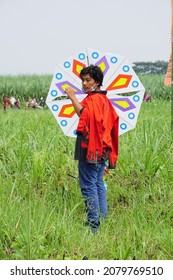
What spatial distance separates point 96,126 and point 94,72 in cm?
34

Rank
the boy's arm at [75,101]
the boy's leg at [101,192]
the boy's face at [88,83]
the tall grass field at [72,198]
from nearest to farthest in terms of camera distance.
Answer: the tall grass field at [72,198] < the boy's arm at [75,101] < the boy's face at [88,83] < the boy's leg at [101,192]

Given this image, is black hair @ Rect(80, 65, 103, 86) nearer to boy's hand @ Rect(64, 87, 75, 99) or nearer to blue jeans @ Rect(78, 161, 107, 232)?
boy's hand @ Rect(64, 87, 75, 99)

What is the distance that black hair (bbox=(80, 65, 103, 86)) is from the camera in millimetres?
3895

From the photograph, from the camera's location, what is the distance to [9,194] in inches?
176

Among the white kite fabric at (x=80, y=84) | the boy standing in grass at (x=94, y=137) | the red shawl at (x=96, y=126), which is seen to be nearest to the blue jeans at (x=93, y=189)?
the boy standing in grass at (x=94, y=137)

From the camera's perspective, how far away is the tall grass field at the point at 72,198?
3.65 m

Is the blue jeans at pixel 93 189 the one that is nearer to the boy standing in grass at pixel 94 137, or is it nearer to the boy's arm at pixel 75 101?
the boy standing in grass at pixel 94 137

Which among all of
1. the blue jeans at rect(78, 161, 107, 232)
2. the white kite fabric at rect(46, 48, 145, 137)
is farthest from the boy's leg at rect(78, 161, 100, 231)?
the white kite fabric at rect(46, 48, 145, 137)

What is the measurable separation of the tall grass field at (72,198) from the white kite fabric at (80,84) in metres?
0.51

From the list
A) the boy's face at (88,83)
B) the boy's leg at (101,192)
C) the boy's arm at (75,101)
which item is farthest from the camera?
the boy's leg at (101,192)

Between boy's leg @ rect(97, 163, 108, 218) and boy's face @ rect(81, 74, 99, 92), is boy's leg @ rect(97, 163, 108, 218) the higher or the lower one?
the lower one

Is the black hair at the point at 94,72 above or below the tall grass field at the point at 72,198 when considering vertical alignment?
above
